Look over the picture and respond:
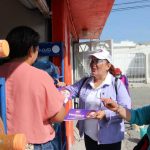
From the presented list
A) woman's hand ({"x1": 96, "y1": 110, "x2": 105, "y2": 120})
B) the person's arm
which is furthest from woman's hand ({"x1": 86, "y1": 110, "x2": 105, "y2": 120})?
the person's arm

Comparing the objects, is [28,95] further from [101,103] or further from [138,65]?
[138,65]

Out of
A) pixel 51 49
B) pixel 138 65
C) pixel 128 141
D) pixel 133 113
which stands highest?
pixel 138 65

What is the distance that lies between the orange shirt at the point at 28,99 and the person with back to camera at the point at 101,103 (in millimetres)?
1260

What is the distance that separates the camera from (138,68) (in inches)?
1126

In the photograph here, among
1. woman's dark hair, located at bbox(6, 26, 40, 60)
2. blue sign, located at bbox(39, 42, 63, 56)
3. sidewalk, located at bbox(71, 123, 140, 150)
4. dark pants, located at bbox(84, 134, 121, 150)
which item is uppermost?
blue sign, located at bbox(39, 42, 63, 56)

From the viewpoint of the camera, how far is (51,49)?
5230 millimetres

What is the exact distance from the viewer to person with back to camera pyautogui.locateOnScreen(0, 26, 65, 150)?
250 centimetres

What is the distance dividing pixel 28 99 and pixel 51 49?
109 inches

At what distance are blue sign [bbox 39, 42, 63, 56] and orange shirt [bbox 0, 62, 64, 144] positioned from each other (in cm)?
261

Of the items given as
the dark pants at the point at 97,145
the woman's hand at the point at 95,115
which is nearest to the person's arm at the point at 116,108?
the woman's hand at the point at 95,115

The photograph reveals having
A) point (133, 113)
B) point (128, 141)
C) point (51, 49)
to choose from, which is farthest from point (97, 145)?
point (128, 141)

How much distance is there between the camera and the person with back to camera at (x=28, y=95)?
2498 millimetres

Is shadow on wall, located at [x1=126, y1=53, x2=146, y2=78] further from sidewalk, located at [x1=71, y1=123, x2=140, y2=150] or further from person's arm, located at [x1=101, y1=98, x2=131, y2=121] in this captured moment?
person's arm, located at [x1=101, y1=98, x2=131, y2=121]

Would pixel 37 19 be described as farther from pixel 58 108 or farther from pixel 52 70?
pixel 58 108
